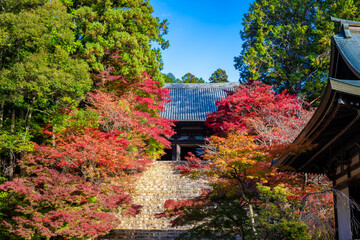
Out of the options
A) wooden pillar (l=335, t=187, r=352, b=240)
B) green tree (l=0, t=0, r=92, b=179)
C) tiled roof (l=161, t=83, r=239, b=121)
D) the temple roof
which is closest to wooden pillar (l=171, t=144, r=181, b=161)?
tiled roof (l=161, t=83, r=239, b=121)

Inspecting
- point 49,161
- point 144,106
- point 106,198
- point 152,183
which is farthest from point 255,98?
point 49,161

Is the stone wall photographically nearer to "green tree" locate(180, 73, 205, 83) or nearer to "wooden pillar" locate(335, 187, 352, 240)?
"wooden pillar" locate(335, 187, 352, 240)

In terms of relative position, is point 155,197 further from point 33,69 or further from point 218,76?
point 218,76

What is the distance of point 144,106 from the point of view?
Result: 15406mm

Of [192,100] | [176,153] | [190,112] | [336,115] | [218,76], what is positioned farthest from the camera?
[218,76]

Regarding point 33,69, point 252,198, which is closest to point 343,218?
point 252,198

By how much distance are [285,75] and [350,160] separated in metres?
15.7

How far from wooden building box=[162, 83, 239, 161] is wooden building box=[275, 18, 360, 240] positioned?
1285 cm

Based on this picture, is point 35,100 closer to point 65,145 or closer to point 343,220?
point 65,145

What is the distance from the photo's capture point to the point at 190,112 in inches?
867

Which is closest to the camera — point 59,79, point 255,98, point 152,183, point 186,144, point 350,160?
point 350,160

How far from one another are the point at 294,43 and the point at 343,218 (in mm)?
16054

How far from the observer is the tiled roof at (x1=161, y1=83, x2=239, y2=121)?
21.8 m

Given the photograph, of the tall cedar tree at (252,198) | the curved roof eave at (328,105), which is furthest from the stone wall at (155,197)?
the curved roof eave at (328,105)
